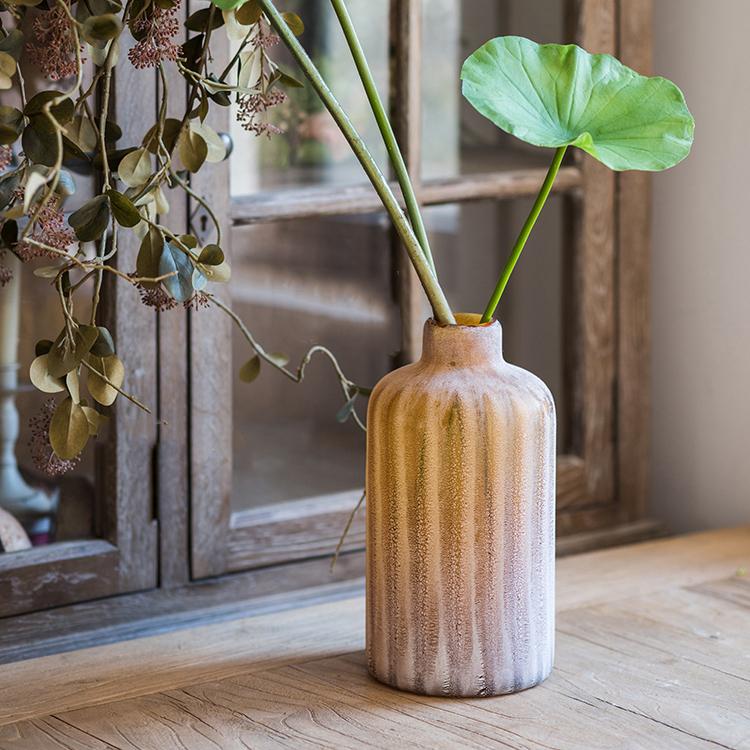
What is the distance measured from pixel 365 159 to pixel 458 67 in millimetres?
678

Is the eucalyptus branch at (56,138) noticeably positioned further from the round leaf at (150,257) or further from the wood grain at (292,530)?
the wood grain at (292,530)

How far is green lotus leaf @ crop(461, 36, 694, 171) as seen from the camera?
102 centimetres

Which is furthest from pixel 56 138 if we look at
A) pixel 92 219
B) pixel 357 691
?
pixel 357 691

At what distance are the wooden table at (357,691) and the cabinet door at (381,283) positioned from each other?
179 millimetres

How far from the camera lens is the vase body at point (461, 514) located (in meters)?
1.03

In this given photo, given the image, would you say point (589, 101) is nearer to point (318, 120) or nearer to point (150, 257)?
point (150, 257)

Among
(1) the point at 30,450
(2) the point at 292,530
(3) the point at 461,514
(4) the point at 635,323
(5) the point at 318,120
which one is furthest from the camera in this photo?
(4) the point at 635,323

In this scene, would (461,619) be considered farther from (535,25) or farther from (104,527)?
(535,25)

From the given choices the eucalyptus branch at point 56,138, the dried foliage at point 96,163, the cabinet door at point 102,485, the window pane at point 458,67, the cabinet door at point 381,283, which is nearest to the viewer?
the eucalyptus branch at point 56,138

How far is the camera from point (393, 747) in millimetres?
990

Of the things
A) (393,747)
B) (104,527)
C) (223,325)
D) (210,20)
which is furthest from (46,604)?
(210,20)

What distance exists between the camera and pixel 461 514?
1.04m

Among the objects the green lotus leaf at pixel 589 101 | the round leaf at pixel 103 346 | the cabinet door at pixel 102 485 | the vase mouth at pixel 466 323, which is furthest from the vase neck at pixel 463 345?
the cabinet door at pixel 102 485

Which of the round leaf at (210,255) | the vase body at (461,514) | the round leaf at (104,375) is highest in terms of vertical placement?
the round leaf at (210,255)
